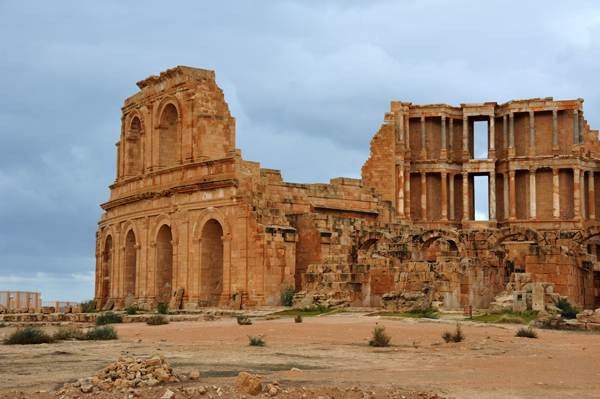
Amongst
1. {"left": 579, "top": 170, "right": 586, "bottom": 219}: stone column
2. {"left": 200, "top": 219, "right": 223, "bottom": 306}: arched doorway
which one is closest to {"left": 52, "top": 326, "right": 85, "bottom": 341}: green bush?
{"left": 200, "top": 219, "right": 223, "bottom": 306}: arched doorway

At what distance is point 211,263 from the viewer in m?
30.6

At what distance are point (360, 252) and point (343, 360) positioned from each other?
52.3ft

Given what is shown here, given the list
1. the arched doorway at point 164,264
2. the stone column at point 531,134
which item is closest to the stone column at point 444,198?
the stone column at point 531,134

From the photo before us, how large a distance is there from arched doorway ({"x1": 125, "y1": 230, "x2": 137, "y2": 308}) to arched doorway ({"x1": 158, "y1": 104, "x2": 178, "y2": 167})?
4044 millimetres

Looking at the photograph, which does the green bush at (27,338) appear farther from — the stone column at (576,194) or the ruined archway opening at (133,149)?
the stone column at (576,194)

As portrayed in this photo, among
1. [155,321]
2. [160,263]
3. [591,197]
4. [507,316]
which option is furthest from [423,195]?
[155,321]

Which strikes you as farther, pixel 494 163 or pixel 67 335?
pixel 494 163

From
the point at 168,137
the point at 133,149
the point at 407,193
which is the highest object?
the point at 168,137

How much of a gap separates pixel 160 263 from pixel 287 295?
774 centimetres

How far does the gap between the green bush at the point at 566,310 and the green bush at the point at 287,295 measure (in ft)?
31.1

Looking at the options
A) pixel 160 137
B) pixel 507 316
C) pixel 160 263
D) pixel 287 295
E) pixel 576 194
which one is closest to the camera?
pixel 507 316

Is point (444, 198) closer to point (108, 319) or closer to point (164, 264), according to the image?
point (164, 264)

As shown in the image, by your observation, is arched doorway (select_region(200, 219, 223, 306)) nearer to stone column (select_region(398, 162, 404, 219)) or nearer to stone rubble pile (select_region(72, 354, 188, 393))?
stone rubble pile (select_region(72, 354, 188, 393))

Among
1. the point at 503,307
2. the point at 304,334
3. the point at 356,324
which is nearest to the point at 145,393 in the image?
the point at 304,334
